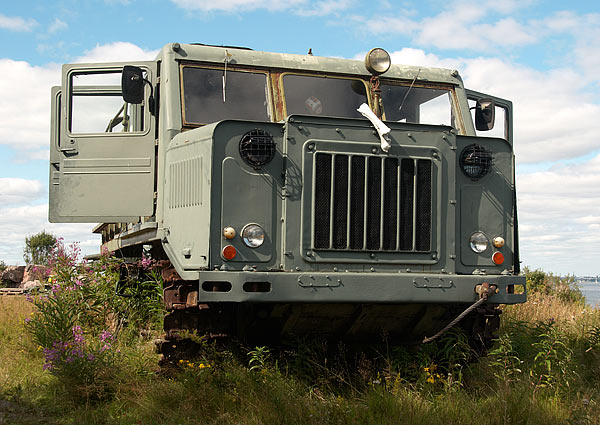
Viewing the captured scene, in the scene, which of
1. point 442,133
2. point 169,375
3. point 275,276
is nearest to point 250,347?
point 169,375

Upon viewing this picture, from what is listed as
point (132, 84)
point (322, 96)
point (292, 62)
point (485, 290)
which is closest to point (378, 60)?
point (322, 96)

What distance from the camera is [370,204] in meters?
6.13

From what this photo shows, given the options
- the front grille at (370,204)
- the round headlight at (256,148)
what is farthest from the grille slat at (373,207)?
the round headlight at (256,148)

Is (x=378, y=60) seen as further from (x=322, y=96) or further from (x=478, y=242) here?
(x=478, y=242)

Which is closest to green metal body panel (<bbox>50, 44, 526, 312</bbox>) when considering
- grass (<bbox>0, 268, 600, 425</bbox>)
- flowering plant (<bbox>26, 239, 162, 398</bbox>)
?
grass (<bbox>0, 268, 600, 425</bbox>)

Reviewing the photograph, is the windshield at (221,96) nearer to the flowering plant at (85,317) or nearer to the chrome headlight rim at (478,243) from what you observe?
the flowering plant at (85,317)

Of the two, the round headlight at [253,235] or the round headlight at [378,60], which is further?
the round headlight at [378,60]

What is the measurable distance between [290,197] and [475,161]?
5.85 ft

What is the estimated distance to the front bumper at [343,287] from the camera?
5.57 m

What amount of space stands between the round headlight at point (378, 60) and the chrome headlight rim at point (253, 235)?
235 cm

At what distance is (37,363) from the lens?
7.81 metres

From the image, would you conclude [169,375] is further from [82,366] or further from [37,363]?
[37,363]

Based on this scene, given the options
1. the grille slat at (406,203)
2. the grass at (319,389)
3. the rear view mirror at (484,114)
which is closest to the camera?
the grass at (319,389)

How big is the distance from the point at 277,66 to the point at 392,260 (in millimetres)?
2435
